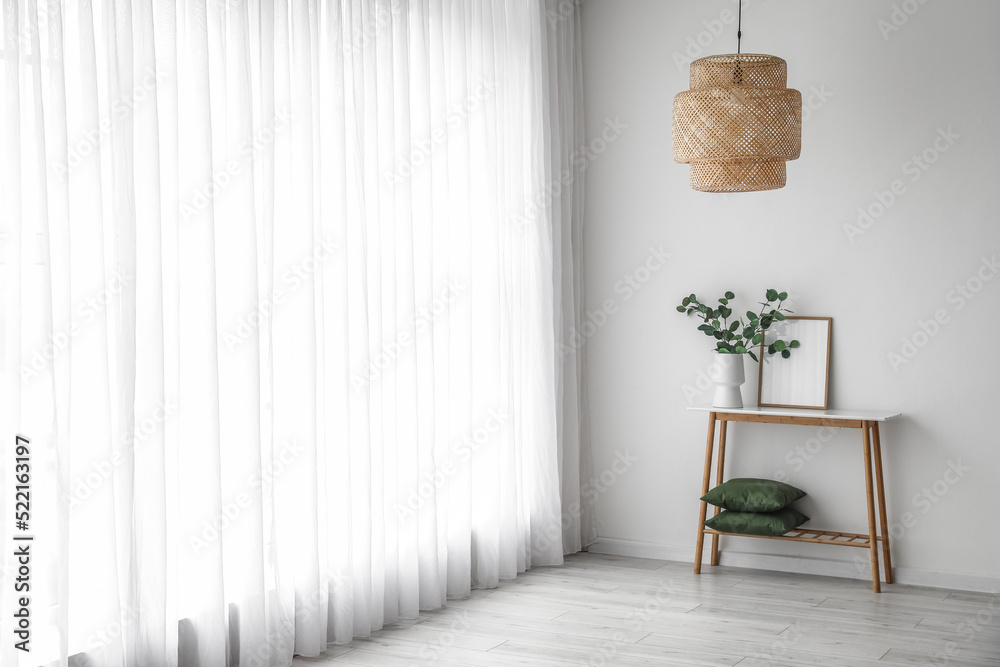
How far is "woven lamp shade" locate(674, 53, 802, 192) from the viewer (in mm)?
3859

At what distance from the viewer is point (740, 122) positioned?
3854 millimetres

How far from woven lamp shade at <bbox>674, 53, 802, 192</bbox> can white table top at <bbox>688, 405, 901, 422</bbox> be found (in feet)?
3.31

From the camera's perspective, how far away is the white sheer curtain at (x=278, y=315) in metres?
2.63

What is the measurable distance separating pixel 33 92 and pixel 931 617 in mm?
3536

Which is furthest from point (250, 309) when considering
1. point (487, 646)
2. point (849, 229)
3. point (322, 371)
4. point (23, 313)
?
point (849, 229)

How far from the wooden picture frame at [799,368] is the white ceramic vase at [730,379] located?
6.2 inches

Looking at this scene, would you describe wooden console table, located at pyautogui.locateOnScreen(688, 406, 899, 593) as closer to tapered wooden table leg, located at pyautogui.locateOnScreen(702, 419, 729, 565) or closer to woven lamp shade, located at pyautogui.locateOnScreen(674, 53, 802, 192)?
tapered wooden table leg, located at pyautogui.locateOnScreen(702, 419, 729, 565)

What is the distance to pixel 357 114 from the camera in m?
3.64

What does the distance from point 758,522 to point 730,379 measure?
0.63 metres

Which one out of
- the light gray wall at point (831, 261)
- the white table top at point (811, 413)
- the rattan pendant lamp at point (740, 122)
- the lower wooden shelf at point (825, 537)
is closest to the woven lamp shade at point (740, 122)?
the rattan pendant lamp at point (740, 122)

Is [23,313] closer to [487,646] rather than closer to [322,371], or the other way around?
[322,371]

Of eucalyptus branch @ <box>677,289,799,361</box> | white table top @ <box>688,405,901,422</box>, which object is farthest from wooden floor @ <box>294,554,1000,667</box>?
eucalyptus branch @ <box>677,289,799,361</box>

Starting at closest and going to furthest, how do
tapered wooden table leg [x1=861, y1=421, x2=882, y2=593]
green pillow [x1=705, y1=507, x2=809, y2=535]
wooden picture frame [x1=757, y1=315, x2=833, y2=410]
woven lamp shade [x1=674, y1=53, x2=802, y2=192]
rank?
woven lamp shade [x1=674, y1=53, x2=802, y2=192] → tapered wooden table leg [x1=861, y1=421, x2=882, y2=593] → green pillow [x1=705, y1=507, x2=809, y2=535] → wooden picture frame [x1=757, y1=315, x2=833, y2=410]

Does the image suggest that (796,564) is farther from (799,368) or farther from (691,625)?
(691,625)
